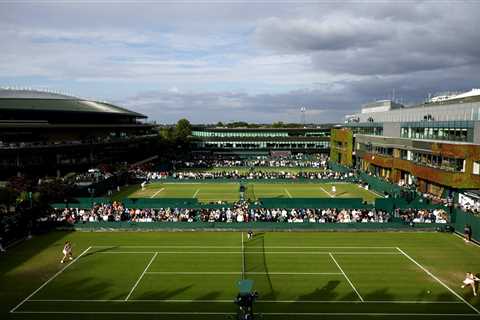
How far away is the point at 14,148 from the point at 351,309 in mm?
56993

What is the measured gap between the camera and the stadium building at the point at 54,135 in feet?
219

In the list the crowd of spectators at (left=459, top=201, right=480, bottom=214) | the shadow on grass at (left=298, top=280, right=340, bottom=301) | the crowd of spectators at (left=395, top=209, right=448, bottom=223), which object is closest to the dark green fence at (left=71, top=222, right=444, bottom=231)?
the crowd of spectators at (left=395, top=209, right=448, bottom=223)

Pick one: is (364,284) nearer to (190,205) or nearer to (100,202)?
(190,205)

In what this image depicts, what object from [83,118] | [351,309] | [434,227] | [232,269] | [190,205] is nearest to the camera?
[351,309]

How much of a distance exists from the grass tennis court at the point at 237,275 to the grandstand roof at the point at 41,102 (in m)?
44.5

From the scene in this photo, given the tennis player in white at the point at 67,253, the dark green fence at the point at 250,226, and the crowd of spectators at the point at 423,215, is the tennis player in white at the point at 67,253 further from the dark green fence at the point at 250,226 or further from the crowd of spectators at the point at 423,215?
the crowd of spectators at the point at 423,215

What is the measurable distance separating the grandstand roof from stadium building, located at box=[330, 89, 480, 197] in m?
49.5

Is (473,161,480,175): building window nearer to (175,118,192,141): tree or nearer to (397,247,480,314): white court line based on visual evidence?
(397,247,480,314): white court line

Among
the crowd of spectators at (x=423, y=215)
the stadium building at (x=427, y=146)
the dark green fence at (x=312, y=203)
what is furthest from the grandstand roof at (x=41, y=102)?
the crowd of spectators at (x=423, y=215)

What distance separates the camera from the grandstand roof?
71.7 m

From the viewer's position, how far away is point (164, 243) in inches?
1275

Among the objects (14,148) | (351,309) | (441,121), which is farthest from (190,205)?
(14,148)

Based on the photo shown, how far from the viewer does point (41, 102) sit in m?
78.1

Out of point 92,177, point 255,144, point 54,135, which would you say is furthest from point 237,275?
point 255,144
